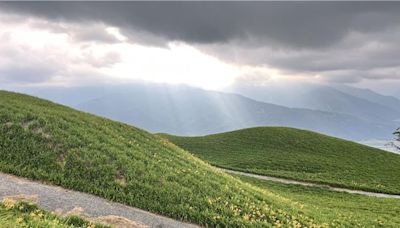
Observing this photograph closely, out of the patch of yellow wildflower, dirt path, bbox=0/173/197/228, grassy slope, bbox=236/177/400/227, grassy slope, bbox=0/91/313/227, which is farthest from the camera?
grassy slope, bbox=236/177/400/227

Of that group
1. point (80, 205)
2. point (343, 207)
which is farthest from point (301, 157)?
point (80, 205)

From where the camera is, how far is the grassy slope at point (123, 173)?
1947 centimetres

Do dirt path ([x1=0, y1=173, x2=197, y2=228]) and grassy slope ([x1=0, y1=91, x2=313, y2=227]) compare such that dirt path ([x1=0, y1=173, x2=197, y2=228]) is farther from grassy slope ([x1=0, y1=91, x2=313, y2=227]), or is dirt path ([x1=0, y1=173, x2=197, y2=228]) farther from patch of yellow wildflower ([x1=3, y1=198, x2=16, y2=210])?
patch of yellow wildflower ([x1=3, y1=198, x2=16, y2=210])

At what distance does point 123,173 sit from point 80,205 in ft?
16.0

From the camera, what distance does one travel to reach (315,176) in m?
53.9

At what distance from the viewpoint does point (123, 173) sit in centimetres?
2170

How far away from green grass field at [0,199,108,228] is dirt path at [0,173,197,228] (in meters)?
1.32

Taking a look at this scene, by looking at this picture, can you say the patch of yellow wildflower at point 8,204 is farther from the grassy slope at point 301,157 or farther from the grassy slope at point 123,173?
the grassy slope at point 301,157

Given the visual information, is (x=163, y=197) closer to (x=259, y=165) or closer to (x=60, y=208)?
(x=60, y=208)

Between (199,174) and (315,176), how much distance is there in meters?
33.8

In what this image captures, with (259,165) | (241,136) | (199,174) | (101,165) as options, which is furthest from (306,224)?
(241,136)

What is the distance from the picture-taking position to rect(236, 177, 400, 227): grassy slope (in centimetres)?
2644

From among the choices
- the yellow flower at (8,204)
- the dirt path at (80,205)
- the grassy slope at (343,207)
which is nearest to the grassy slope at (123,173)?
the dirt path at (80,205)

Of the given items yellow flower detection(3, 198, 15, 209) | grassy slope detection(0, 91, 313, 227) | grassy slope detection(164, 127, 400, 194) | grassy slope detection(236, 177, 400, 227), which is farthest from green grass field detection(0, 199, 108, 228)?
grassy slope detection(164, 127, 400, 194)
